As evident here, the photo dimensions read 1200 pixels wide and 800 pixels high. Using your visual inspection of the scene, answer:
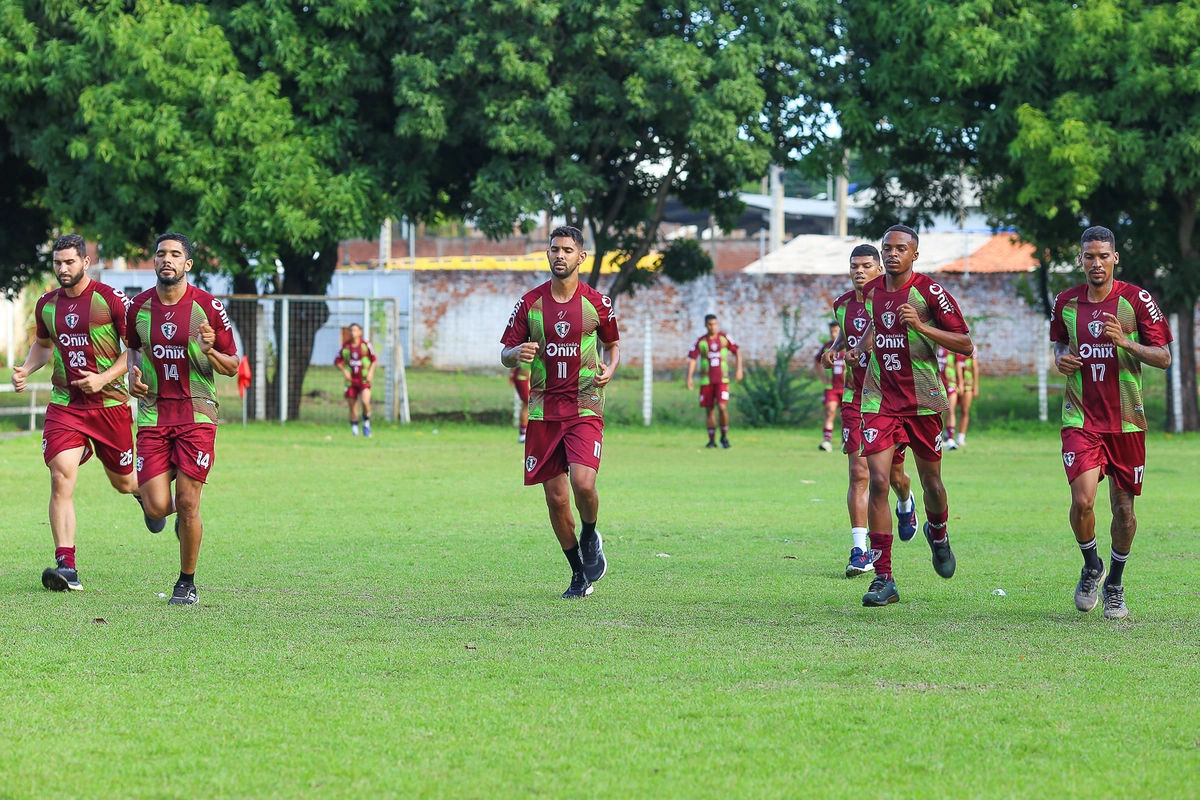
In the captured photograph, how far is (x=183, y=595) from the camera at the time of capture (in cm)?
858

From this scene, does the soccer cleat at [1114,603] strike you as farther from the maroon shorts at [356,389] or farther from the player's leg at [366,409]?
the maroon shorts at [356,389]

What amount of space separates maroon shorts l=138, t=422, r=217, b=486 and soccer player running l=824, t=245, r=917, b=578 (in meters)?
4.12

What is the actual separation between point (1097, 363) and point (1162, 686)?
2469 mm

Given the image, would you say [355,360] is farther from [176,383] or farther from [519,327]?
[519,327]

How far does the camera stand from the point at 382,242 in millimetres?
54188

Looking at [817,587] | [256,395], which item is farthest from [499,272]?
[817,587]

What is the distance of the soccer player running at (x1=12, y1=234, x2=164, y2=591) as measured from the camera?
9.29 metres

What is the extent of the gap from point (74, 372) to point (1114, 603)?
6.49 meters

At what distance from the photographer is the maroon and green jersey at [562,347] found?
8.98 m

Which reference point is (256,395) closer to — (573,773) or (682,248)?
(682,248)

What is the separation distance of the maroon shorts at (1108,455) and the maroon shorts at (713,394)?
14908 millimetres

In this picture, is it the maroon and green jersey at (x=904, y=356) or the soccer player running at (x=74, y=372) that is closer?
the maroon and green jersey at (x=904, y=356)

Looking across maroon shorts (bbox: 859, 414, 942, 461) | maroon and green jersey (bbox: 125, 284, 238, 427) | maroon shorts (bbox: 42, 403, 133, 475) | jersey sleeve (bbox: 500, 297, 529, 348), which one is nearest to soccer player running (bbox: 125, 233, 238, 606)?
maroon and green jersey (bbox: 125, 284, 238, 427)

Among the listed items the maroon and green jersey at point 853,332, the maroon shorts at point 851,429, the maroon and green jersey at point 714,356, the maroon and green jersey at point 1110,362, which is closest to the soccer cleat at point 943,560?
the maroon and green jersey at point 1110,362
